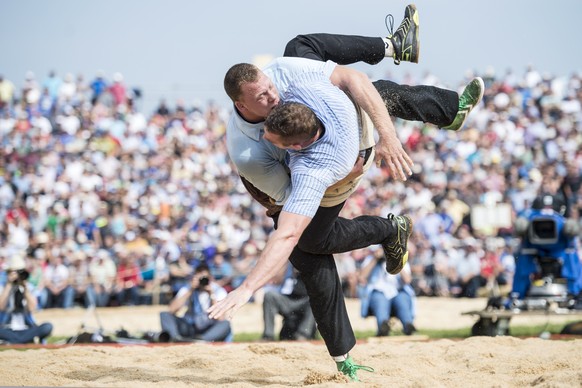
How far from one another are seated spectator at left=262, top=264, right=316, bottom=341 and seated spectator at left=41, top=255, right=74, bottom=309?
4439 millimetres

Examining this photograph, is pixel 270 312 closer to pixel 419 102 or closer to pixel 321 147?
pixel 419 102

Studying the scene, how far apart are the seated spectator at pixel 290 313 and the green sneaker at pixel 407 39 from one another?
145 inches

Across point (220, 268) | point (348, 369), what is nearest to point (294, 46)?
point (348, 369)

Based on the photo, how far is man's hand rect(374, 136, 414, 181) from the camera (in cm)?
425

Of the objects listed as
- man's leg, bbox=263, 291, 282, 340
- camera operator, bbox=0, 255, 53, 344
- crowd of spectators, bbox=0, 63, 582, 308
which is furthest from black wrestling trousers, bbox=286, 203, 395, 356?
crowd of spectators, bbox=0, 63, 582, 308

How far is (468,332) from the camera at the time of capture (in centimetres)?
927

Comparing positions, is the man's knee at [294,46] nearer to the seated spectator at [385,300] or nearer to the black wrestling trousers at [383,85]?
the black wrestling trousers at [383,85]

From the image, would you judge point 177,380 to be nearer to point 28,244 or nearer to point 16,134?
point 28,244

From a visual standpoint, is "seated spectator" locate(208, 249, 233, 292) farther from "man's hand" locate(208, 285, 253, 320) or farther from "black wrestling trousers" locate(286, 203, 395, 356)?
"man's hand" locate(208, 285, 253, 320)

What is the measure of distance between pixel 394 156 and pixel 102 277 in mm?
9082

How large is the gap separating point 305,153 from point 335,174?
0.18 metres

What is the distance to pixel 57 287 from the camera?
1230 cm

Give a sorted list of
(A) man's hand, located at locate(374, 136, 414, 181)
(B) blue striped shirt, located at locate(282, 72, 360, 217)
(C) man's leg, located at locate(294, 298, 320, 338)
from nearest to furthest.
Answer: (B) blue striped shirt, located at locate(282, 72, 360, 217)
(A) man's hand, located at locate(374, 136, 414, 181)
(C) man's leg, located at locate(294, 298, 320, 338)

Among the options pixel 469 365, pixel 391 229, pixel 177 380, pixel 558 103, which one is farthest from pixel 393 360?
pixel 558 103
